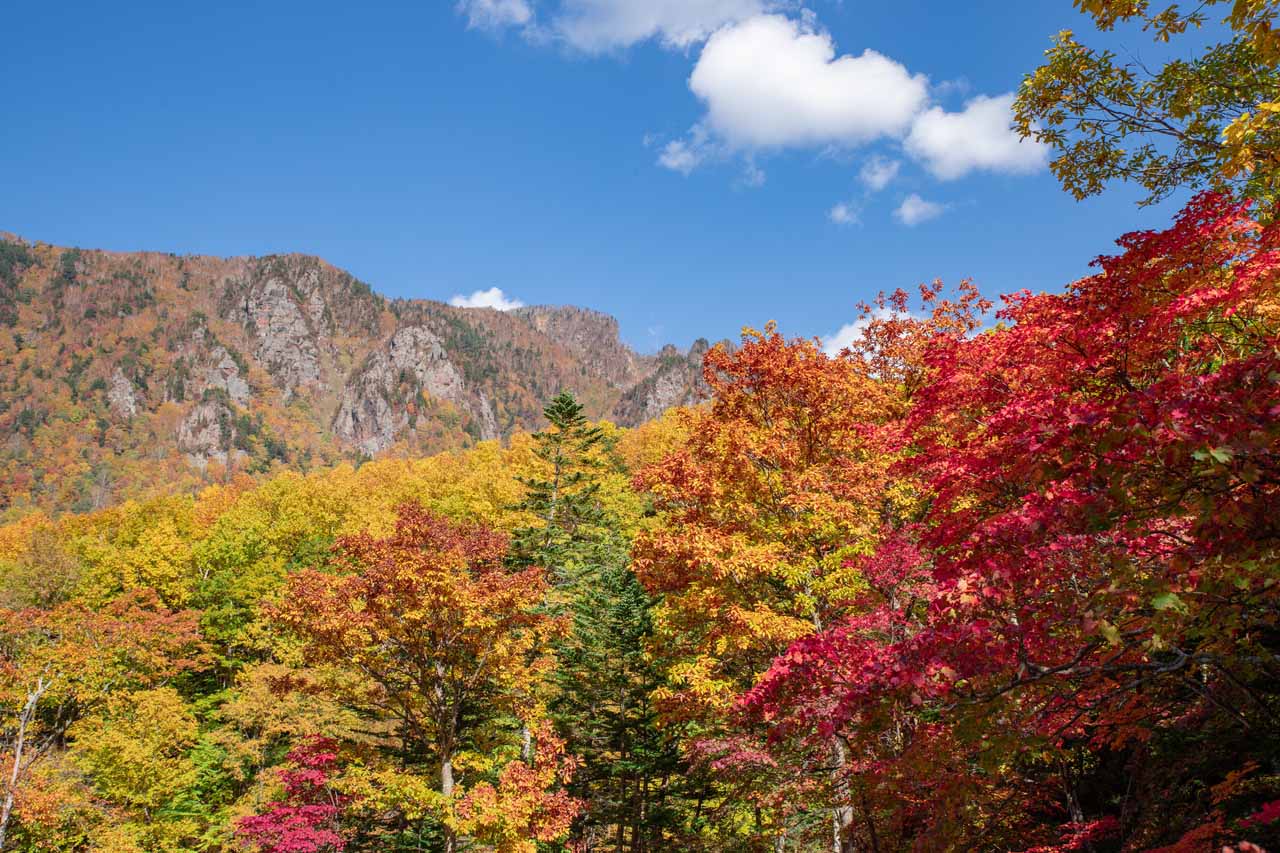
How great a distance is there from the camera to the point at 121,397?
166m

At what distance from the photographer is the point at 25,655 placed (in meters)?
18.0

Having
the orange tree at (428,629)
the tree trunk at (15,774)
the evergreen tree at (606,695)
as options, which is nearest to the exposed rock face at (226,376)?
the tree trunk at (15,774)

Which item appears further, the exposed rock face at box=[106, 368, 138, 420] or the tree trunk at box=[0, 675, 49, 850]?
the exposed rock face at box=[106, 368, 138, 420]

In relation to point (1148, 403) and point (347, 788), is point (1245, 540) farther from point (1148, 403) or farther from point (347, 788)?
point (347, 788)

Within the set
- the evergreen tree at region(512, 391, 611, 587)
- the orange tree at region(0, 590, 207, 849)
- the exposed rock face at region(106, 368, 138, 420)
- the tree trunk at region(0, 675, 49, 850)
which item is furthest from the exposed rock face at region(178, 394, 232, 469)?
the tree trunk at region(0, 675, 49, 850)

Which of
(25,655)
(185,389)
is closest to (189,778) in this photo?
(25,655)

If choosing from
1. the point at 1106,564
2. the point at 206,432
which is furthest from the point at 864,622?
the point at 206,432

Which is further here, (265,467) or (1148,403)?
(265,467)

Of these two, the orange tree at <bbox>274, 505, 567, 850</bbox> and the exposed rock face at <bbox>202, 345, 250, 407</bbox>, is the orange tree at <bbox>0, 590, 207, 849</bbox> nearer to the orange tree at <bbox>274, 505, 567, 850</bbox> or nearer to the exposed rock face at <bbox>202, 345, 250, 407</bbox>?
the orange tree at <bbox>274, 505, 567, 850</bbox>

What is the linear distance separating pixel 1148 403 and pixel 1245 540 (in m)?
0.68

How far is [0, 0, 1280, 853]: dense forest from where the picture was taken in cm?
349

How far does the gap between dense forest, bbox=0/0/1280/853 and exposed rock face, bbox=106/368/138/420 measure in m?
171

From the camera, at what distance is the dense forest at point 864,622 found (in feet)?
11.4

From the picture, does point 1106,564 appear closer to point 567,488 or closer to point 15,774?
point 15,774
